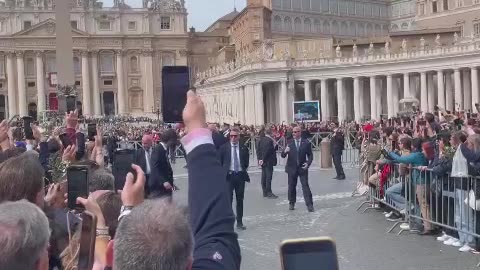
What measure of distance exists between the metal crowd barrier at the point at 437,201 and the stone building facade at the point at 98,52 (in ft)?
268

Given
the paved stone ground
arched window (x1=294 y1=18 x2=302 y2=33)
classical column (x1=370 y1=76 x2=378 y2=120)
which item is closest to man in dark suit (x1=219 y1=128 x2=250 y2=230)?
the paved stone ground

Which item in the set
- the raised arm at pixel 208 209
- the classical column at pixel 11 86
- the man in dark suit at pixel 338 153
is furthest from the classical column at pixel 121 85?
the raised arm at pixel 208 209

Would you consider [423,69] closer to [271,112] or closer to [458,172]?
[271,112]

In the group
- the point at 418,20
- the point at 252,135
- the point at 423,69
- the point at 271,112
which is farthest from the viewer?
the point at 418,20

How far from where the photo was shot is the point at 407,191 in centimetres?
1248

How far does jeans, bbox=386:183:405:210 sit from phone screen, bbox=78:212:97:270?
10.2 metres

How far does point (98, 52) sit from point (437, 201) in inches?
3389

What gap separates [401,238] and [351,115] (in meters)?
49.3

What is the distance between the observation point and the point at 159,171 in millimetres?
11070

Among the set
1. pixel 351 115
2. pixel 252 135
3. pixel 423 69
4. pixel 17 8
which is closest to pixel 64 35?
pixel 252 135

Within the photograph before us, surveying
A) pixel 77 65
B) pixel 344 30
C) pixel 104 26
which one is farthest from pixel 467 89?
pixel 104 26

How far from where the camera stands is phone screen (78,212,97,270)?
3.28 meters

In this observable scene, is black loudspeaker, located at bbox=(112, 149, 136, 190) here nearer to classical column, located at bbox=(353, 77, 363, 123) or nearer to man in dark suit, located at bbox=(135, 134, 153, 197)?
man in dark suit, located at bbox=(135, 134, 153, 197)

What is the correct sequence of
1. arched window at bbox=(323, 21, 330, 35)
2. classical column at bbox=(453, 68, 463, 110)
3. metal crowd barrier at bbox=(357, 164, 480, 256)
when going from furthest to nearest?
arched window at bbox=(323, 21, 330, 35) → classical column at bbox=(453, 68, 463, 110) → metal crowd barrier at bbox=(357, 164, 480, 256)
